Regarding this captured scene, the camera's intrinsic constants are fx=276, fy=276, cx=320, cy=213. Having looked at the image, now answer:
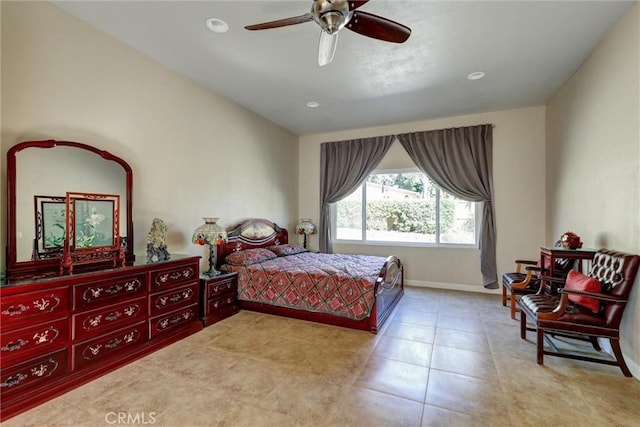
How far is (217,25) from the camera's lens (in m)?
2.60

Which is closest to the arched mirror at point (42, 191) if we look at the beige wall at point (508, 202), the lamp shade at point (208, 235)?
the lamp shade at point (208, 235)

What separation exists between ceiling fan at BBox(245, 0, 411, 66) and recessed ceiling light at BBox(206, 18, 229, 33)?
75 centimetres

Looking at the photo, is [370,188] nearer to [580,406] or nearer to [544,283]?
[544,283]

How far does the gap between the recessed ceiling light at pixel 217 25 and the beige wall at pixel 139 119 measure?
106 cm

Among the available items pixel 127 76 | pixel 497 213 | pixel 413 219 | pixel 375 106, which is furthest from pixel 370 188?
pixel 127 76

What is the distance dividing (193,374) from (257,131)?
3.85m

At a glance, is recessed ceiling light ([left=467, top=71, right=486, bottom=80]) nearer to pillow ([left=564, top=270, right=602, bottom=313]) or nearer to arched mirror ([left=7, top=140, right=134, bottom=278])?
pillow ([left=564, top=270, right=602, bottom=313])

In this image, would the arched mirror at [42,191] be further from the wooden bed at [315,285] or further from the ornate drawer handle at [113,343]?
the wooden bed at [315,285]

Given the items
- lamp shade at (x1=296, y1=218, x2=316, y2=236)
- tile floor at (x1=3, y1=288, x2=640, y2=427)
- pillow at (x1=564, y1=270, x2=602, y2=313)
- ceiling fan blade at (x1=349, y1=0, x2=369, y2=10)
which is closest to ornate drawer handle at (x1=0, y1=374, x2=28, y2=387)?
tile floor at (x1=3, y1=288, x2=640, y2=427)

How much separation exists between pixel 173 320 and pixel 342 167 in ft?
13.3

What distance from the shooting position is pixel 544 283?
3068 mm

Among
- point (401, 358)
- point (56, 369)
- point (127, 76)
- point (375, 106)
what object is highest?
point (375, 106)

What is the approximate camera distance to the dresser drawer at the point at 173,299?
2666 millimetres

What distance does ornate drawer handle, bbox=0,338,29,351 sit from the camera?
176 cm
